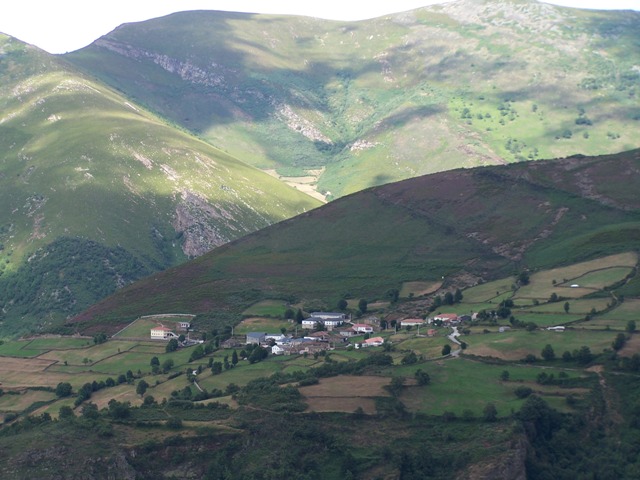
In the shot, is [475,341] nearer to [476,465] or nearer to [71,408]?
[476,465]

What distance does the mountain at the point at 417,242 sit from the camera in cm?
15675

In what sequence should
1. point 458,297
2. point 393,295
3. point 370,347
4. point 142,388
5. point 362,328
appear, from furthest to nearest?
1. point 393,295
2. point 458,297
3. point 362,328
4. point 370,347
5. point 142,388

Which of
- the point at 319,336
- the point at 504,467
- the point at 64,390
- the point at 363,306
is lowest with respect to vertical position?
the point at 64,390

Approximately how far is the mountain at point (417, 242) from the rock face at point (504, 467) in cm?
6299

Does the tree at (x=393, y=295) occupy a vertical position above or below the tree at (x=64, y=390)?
above

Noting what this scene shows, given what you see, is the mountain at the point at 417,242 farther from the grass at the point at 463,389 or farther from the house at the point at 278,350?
the grass at the point at 463,389

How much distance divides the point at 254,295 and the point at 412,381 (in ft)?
192

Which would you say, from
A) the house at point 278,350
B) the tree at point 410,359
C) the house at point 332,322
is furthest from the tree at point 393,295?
the tree at point 410,359

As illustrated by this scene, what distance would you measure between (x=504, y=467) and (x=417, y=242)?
3427 inches

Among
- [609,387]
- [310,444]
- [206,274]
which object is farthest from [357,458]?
[206,274]

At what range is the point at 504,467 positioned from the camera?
288 feet

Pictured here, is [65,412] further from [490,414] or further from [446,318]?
[446,318]

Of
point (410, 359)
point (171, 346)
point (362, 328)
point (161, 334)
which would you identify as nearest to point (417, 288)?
point (362, 328)

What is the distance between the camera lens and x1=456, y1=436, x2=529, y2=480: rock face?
87.3 m
